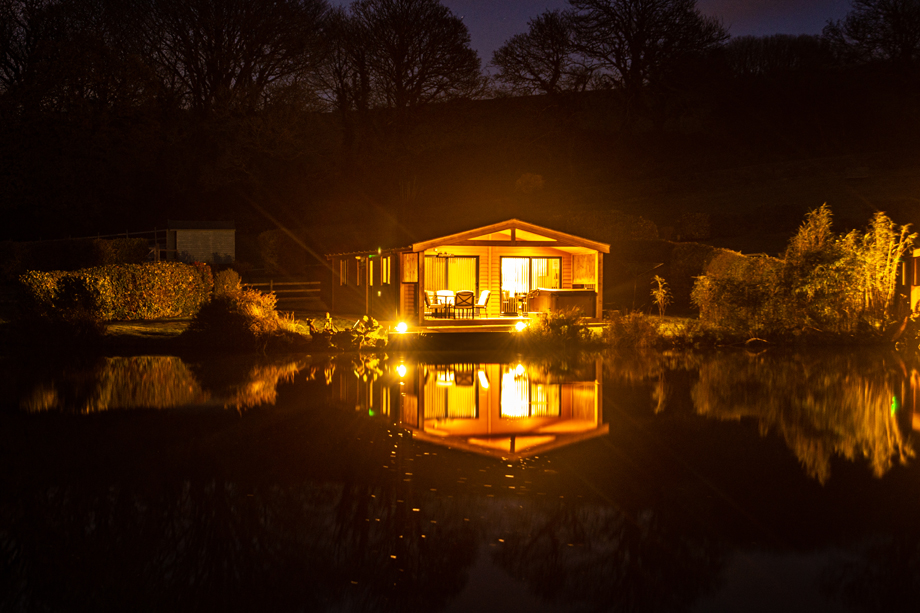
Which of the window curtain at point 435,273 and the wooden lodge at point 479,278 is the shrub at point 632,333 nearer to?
the wooden lodge at point 479,278

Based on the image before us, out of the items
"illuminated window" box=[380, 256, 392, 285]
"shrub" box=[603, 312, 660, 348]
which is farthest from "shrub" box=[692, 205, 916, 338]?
"illuminated window" box=[380, 256, 392, 285]

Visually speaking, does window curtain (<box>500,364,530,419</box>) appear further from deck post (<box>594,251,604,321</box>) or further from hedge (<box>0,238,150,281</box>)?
hedge (<box>0,238,150,281</box>)

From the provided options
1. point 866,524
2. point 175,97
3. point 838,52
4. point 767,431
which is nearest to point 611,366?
point 767,431

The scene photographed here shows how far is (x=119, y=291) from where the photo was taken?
22.5 m

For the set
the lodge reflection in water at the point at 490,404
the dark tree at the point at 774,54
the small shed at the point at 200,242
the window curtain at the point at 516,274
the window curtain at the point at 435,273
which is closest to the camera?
the lodge reflection in water at the point at 490,404

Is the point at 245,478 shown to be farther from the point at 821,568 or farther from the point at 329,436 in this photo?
the point at 821,568

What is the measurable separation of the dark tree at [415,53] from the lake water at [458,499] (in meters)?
31.7

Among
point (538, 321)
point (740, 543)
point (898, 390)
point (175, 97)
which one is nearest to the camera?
point (740, 543)

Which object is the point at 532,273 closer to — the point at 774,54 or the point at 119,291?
the point at 119,291

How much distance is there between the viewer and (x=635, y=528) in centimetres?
595

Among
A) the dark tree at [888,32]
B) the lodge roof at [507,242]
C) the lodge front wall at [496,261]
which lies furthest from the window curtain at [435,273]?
the dark tree at [888,32]

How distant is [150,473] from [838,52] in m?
50.8

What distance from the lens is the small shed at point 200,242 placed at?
33250mm

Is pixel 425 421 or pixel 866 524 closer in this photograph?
pixel 866 524
